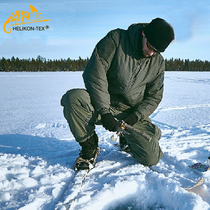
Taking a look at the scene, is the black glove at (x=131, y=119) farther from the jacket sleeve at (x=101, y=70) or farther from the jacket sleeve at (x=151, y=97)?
the jacket sleeve at (x=101, y=70)

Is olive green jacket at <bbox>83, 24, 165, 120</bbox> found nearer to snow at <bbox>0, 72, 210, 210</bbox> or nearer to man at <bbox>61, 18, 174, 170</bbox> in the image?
man at <bbox>61, 18, 174, 170</bbox>

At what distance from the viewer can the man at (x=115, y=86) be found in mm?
1905

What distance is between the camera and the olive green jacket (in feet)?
6.27

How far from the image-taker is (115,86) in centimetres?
205

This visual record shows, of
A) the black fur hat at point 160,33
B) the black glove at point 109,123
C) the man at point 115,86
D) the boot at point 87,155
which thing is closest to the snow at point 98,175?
the boot at point 87,155

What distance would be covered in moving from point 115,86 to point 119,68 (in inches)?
7.7

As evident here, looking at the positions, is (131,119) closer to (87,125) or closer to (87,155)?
(87,125)

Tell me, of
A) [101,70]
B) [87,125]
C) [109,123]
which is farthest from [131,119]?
[101,70]

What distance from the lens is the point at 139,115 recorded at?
2064mm

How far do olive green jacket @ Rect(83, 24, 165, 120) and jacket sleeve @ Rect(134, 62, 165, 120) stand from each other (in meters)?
0.01

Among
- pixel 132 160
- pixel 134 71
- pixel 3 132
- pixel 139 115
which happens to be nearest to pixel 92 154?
pixel 132 160

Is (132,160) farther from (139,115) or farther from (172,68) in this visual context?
(172,68)

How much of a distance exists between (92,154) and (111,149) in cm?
50

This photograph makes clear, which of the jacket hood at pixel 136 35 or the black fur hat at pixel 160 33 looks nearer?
the black fur hat at pixel 160 33
